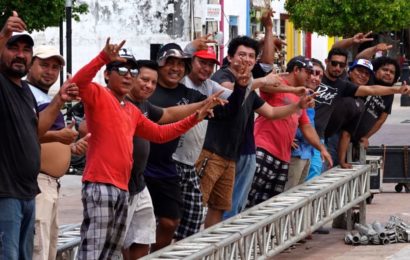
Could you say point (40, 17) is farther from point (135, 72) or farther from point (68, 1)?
point (135, 72)

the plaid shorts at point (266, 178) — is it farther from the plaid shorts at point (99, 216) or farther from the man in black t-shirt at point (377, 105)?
the plaid shorts at point (99, 216)

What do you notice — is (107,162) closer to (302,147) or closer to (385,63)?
(302,147)

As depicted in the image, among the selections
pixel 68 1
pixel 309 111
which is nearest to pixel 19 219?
pixel 309 111

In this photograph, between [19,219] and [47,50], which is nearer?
[19,219]

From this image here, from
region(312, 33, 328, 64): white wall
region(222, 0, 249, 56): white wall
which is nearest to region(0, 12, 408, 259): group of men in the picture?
region(222, 0, 249, 56): white wall

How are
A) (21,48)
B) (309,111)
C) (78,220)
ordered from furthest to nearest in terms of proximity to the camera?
(78,220) → (309,111) → (21,48)

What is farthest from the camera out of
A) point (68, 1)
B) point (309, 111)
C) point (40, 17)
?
point (40, 17)

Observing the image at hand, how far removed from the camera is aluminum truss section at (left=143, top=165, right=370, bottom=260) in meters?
8.84

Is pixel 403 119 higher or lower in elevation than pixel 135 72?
lower

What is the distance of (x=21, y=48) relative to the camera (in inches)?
286

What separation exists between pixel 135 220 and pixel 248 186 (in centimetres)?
252

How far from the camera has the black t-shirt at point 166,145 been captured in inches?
369

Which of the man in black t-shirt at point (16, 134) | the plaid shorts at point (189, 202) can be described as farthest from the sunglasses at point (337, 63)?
the man in black t-shirt at point (16, 134)

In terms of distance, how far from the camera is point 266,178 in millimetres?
11781
